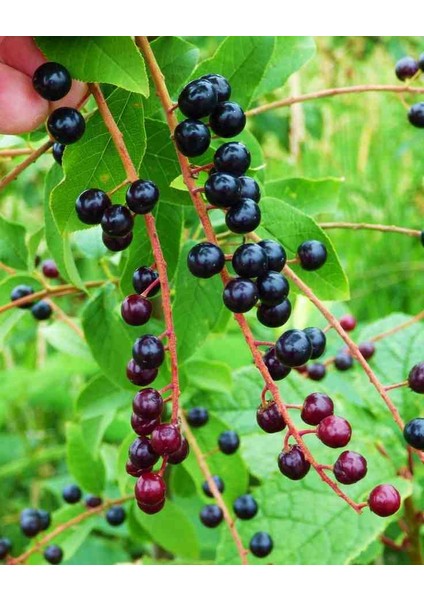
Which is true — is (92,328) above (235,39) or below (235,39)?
below

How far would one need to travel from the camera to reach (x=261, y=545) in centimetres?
108

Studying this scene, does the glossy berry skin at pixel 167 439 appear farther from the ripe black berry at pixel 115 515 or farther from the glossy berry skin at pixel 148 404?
the ripe black berry at pixel 115 515

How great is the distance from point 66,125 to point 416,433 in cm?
44

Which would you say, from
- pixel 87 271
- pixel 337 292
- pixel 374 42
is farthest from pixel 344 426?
pixel 374 42

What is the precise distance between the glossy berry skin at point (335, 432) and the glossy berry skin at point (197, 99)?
311mm

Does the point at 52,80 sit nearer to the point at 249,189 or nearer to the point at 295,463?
the point at 249,189

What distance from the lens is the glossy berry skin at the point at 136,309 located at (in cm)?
66

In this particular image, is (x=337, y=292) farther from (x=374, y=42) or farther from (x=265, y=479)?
(x=374, y=42)

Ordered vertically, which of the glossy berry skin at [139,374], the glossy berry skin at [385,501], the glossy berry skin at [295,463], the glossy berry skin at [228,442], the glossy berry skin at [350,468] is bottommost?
the glossy berry skin at [228,442]

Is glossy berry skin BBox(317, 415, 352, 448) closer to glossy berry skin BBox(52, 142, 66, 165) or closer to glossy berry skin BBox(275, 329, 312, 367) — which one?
glossy berry skin BBox(275, 329, 312, 367)

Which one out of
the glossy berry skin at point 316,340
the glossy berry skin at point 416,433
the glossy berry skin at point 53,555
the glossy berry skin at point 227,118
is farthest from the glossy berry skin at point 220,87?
the glossy berry skin at point 53,555

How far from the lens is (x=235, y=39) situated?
0.88 metres

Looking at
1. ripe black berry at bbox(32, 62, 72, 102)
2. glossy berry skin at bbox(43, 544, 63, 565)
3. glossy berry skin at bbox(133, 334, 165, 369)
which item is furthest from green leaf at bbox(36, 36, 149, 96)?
glossy berry skin at bbox(43, 544, 63, 565)
